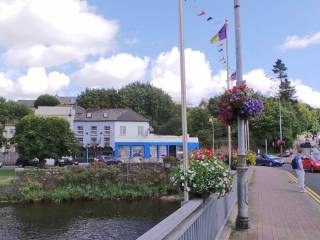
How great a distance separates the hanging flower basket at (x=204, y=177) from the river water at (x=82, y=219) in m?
15.6

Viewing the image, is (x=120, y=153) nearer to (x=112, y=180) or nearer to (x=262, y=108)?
(x=112, y=180)

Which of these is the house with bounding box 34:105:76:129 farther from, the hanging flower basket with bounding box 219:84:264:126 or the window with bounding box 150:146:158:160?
the hanging flower basket with bounding box 219:84:264:126

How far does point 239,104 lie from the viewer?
32.6ft

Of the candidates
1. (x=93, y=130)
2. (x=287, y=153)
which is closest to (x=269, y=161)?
(x=287, y=153)

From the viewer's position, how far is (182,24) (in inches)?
363

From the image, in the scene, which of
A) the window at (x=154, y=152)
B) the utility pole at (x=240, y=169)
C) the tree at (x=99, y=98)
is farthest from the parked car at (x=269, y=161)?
the tree at (x=99, y=98)

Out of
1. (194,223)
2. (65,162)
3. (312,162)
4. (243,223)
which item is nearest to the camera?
(194,223)

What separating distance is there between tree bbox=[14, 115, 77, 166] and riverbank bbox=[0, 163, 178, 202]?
11799mm

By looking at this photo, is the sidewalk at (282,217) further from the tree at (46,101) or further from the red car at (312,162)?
the tree at (46,101)

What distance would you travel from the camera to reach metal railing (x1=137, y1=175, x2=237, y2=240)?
16.3 feet

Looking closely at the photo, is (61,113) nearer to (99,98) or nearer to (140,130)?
(140,130)

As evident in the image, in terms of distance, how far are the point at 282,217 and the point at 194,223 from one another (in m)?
6.66

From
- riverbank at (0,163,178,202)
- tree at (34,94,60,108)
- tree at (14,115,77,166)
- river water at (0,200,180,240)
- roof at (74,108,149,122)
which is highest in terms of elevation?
tree at (34,94,60,108)

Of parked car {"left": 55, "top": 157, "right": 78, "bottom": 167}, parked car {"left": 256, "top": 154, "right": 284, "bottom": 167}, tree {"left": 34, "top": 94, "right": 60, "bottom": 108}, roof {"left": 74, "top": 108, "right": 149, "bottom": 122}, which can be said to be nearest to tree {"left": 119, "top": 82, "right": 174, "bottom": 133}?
roof {"left": 74, "top": 108, "right": 149, "bottom": 122}
